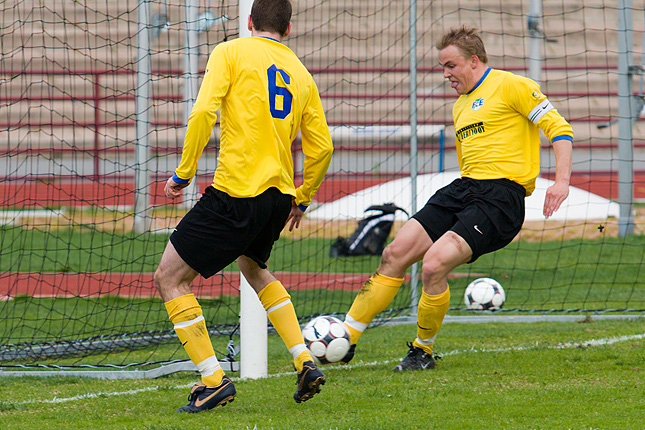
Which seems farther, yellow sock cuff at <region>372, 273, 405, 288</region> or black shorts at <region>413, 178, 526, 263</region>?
yellow sock cuff at <region>372, 273, 405, 288</region>

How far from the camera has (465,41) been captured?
4.53 metres

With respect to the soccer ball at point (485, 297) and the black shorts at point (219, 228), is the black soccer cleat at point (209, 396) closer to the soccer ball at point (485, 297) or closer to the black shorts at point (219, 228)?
the black shorts at point (219, 228)

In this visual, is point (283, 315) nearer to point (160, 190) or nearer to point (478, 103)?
point (478, 103)

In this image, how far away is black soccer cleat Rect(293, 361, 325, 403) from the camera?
3439 millimetres

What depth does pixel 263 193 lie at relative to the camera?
→ 3.49 m

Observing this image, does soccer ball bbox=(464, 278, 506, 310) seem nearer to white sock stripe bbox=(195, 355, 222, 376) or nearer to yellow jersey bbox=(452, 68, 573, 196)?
yellow jersey bbox=(452, 68, 573, 196)

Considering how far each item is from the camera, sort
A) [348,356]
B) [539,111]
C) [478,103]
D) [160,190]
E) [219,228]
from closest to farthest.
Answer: [219,228]
[539,111]
[348,356]
[478,103]
[160,190]

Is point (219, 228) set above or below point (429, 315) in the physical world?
above

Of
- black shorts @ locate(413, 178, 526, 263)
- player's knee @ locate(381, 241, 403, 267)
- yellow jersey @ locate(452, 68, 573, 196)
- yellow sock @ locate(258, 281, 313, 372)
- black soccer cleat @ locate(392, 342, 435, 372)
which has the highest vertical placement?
yellow jersey @ locate(452, 68, 573, 196)

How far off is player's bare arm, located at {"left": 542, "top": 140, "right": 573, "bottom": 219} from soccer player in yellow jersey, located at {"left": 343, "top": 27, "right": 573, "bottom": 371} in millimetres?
153

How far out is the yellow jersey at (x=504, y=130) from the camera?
4.39m

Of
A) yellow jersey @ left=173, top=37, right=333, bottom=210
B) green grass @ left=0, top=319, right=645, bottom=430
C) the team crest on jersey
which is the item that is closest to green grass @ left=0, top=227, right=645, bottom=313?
green grass @ left=0, top=319, right=645, bottom=430

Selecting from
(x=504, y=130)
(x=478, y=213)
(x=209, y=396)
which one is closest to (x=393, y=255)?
(x=478, y=213)

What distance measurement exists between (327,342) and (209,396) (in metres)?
1.07
